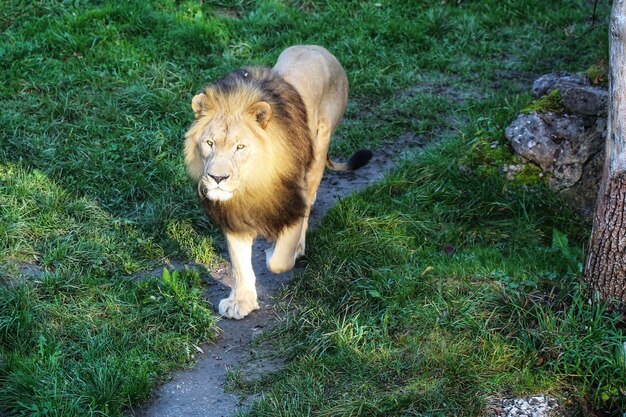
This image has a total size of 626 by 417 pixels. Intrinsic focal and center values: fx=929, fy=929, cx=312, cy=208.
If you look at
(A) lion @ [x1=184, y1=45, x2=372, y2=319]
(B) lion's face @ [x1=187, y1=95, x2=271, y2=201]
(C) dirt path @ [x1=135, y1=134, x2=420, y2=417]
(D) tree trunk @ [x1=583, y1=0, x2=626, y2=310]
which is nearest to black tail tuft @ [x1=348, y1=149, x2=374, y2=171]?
(C) dirt path @ [x1=135, y1=134, x2=420, y2=417]

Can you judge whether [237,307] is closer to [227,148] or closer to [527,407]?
[227,148]

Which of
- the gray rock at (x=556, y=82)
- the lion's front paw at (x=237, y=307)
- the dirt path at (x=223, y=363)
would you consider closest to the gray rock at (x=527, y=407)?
the dirt path at (x=223, y=363)

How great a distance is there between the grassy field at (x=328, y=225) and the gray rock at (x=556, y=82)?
0.42m

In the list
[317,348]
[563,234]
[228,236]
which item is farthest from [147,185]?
[563,234]

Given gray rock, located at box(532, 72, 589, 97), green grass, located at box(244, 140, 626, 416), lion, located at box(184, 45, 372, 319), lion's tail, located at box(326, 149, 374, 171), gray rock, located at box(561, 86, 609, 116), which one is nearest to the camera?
green grass, located at box(244, 140, 626, 416)

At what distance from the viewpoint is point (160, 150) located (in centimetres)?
754

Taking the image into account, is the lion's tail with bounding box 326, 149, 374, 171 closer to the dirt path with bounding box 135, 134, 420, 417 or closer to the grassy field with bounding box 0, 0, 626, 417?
the grassy field with bounding box 0, 0, 626, 417

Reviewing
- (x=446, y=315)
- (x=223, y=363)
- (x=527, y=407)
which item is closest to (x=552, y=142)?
(x=446, y=315)

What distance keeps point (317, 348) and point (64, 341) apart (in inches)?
56.7

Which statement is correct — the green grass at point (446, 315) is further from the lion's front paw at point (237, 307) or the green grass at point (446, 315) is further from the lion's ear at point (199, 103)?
the lion's ear at point (199, 103)

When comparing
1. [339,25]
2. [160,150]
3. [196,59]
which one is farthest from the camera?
[339,25]

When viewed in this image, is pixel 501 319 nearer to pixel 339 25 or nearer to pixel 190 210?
pixel 190 210

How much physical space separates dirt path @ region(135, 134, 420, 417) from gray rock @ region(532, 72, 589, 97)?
1733 millimetres

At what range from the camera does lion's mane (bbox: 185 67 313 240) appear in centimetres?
529
